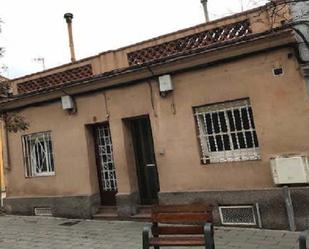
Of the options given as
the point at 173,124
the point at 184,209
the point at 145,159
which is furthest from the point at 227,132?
the point at 184,209

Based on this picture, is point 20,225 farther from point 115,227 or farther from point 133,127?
point 133,127

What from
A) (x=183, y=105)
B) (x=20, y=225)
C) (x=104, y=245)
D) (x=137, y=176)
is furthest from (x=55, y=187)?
(x=183, y=105)

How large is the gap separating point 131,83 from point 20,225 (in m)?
4.54

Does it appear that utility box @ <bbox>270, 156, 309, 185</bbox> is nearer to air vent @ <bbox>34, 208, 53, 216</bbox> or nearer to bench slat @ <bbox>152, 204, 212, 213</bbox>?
bench slat @ <bbox>152, 204, 212, 213</bbox>

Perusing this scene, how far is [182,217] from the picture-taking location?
5723 mm

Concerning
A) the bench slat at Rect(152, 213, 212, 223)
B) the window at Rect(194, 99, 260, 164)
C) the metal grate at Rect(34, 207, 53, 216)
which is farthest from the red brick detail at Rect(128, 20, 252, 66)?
the metal grate at Rect(34, 207, 53, 216)

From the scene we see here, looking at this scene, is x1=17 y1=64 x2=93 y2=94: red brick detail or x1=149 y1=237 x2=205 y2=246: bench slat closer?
x1=149 y1=237 x2=205 y2=246: bench slat

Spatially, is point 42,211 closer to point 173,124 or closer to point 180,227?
point 173,124

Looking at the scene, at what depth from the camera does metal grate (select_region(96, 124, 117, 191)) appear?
9.91m

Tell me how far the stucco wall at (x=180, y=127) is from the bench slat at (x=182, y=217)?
240 cm

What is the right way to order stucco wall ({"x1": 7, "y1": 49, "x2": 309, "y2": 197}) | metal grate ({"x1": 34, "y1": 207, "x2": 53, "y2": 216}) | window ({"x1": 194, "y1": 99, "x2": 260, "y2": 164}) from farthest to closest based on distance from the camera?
metal grate ({"x1": 34, "y1": 207, "x2": 53, "y2": 216}), window ({"x1": 194, "y1": 99, "x2": 260, "y2": 164}), stucco wall ({"x1": 7, "y1": 49, "x2": 309, "y2": 197})

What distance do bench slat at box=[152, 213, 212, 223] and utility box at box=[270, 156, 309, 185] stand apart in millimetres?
2288

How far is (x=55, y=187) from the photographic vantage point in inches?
403

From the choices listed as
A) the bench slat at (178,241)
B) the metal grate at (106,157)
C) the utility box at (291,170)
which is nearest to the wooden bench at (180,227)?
the bench slat at (178,241)
